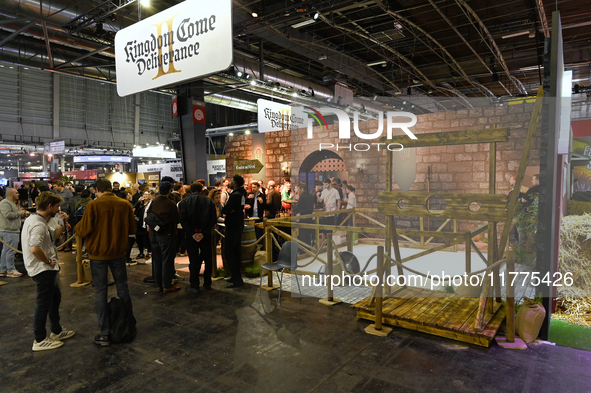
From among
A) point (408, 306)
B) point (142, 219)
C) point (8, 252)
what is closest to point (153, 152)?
point (142, 219)

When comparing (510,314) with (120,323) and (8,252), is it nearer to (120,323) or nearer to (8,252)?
(120,323)

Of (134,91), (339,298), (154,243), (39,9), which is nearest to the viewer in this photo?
(134,91)

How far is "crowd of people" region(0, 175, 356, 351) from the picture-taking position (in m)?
3.38

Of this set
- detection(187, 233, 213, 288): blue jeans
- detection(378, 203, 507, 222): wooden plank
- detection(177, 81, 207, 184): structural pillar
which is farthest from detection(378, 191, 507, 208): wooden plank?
detection(177, 81, 207, 184): structural pillar

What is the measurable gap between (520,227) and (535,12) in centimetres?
535

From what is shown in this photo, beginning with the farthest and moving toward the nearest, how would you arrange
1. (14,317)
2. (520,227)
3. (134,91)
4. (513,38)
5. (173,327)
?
1. (513,38)
2. (520,227)
3. (14,317)
4. (173,327)
5. (134,91)

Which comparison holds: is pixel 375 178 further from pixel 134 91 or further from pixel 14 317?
pixel 14 317

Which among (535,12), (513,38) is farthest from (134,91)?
(513,38)

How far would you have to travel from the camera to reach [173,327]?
3.91m

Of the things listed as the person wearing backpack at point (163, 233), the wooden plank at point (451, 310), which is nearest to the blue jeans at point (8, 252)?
the person wearing backpack at point (163, 233)

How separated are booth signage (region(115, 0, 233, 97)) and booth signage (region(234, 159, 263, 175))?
7.99 metres

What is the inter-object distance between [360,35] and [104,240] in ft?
27.4

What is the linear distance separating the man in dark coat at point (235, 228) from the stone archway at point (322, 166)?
5713 millimetres

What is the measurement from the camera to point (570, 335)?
3547 mm
